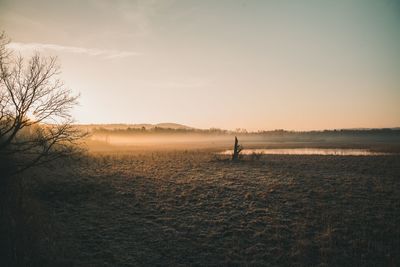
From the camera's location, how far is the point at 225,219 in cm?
1241

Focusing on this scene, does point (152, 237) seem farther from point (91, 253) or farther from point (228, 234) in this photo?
point (228, 234)

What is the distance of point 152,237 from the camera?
1062 cm

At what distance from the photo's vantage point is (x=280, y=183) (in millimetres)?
18406

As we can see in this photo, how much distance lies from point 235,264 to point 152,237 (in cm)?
398

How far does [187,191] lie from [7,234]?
10121 millimetres

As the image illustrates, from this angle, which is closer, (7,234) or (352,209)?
(7,234)

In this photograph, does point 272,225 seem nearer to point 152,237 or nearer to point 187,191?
point 152,237

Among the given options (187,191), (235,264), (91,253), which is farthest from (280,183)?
(91,253)

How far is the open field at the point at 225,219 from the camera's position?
358 inches

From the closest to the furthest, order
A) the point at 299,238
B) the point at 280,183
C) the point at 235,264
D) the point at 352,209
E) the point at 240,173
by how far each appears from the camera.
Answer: the point at 235,264 < the point at 299,238 < the point at 352,209 < the point at 280,183 < the point at 240,173

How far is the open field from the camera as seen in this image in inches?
358

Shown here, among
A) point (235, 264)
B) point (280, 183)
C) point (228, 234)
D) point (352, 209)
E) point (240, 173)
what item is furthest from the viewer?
point (240, 173)

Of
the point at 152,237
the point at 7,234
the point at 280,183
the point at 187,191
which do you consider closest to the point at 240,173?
the point at 280,183

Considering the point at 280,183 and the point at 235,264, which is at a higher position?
the point at 280,183
